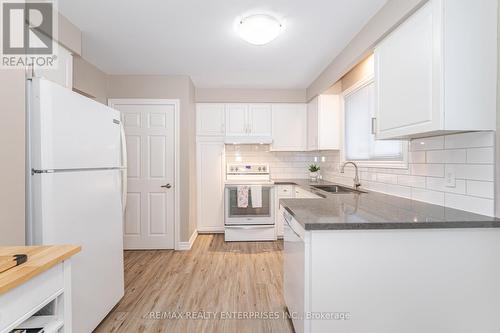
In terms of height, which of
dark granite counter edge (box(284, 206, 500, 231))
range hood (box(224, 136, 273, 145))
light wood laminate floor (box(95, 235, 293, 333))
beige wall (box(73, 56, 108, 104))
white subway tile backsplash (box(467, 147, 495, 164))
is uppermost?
beige wall (box(73, 56, 108, 104))

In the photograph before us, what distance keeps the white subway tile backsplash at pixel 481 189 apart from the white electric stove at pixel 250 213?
2.52m

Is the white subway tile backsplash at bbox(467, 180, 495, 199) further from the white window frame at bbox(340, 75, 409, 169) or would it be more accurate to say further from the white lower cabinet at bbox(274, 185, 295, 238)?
the white lower cabinet at bbox(274, 185, 295, 238)

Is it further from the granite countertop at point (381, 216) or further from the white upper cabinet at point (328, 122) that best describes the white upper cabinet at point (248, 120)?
the granite countertop at point (381, 216)

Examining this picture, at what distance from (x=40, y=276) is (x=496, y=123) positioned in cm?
225

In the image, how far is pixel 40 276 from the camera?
0.97 m

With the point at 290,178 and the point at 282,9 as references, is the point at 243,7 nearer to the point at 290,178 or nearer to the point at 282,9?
the point at 282,9

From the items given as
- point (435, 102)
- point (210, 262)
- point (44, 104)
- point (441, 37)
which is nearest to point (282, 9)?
point (441, 37)

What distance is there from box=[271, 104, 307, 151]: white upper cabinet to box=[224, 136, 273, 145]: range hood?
15 centimetres

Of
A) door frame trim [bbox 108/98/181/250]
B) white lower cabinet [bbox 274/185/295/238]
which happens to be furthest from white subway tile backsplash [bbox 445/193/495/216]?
door frame trim [bbox 108/98/181/250]

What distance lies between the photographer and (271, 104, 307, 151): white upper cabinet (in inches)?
164

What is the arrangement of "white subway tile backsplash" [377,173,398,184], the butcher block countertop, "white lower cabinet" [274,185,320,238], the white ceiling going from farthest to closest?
1. "white lower cabinet" [274,185,320,238]
2. "white subway tile backsplash" [377,173,398,184]
3. the white ceiling
4. the butcher block countertop

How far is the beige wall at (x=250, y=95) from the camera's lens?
13.6 ft

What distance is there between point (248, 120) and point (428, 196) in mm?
2783

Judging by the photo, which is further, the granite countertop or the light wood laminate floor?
the light wood laminate floor
